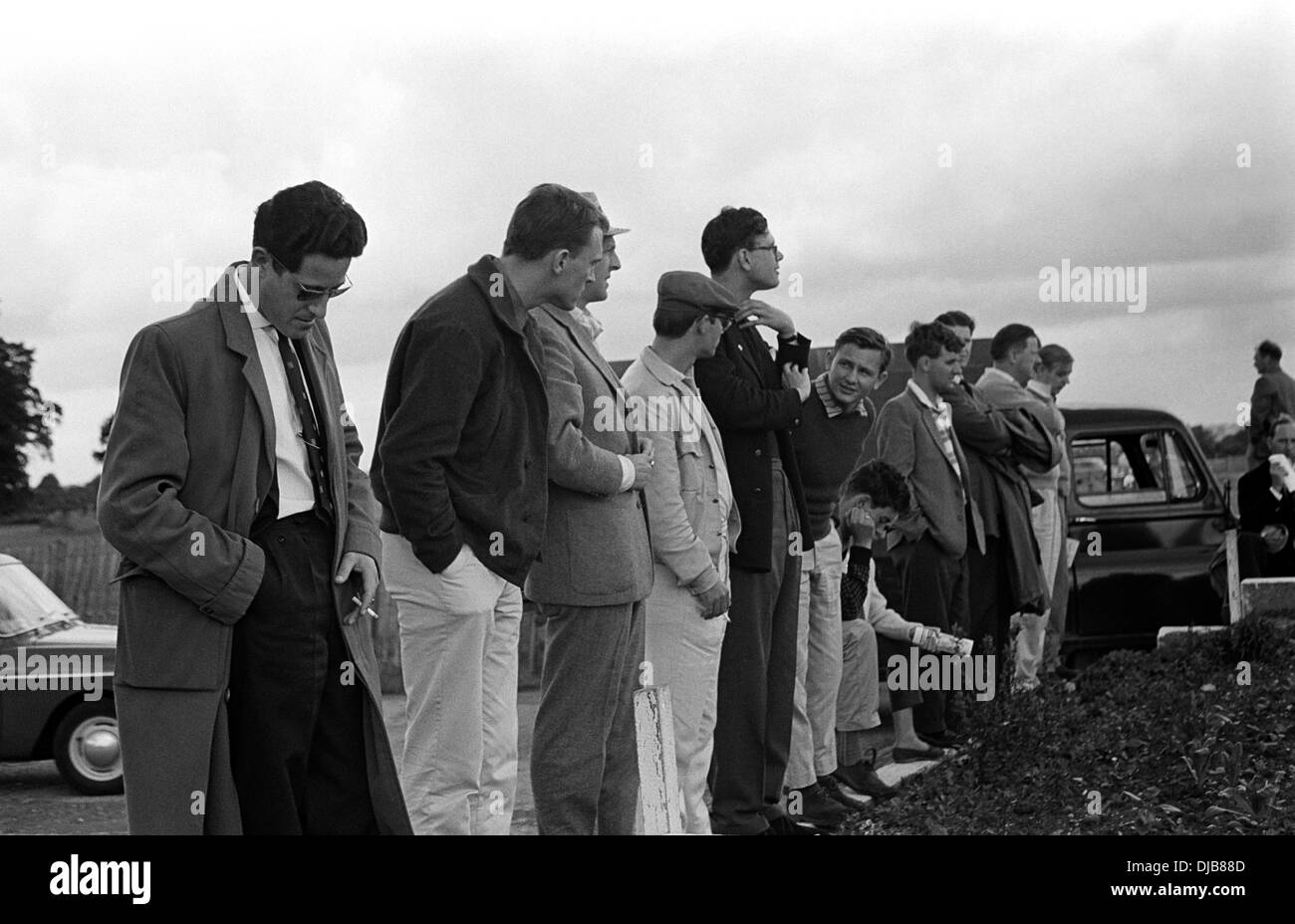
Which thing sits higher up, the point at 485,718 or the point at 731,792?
the point at 485,718

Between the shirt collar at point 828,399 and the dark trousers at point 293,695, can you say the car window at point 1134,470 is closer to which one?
the shirt collar at point 828,399

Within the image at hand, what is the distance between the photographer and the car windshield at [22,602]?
7.96 meters

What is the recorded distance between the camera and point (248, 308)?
13.3ft

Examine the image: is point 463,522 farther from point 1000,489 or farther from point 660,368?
point 1000,489

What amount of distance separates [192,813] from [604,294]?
2.13 metres

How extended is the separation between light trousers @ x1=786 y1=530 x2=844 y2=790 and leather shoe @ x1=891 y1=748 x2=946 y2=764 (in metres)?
1.06

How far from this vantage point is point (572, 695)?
504 cm

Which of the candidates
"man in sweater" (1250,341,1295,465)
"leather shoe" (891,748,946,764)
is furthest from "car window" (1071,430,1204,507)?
"leather shoe" (891,748,946,764)

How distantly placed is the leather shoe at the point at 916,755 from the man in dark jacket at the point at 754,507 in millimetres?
1668

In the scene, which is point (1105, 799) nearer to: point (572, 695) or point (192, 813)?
point (572, 695)

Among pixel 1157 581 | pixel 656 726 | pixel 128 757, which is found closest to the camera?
pixel 128 757

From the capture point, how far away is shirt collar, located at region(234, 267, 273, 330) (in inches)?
160
